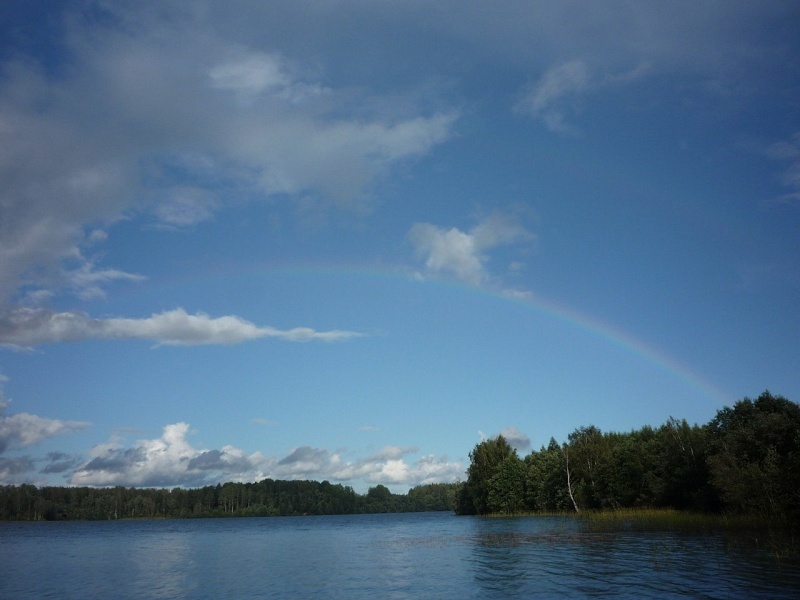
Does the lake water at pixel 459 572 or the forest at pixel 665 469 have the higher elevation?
the forest at pixel 665 469

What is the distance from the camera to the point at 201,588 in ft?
123

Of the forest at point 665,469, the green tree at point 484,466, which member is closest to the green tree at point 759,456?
the forest at point 665,469

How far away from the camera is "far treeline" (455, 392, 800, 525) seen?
49.1 m

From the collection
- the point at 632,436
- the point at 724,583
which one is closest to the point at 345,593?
the point at 724,583

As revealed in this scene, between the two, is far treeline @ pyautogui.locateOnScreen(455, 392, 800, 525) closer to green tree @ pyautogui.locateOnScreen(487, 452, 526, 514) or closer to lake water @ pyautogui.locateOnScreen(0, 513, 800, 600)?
green tree @ pyautogui.locateOnScreen(487, 452, 526, 514)

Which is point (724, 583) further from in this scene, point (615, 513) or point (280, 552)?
point (615, 513)

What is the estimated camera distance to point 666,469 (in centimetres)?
7169

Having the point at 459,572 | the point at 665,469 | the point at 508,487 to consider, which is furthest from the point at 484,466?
the point at 459,572

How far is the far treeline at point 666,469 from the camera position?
49.1 metres

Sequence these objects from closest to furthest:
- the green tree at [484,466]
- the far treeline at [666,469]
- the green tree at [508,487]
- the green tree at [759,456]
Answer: the green tree at [759,456] → the far treeline at [666,469] → the green tree at [508,487] → the green tree at [484,466]

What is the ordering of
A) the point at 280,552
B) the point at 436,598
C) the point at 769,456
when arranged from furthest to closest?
the point at 280,552, the point at 769,456, the point at 436,598

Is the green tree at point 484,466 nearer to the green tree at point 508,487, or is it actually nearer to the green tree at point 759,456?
the green tree at point 508,487

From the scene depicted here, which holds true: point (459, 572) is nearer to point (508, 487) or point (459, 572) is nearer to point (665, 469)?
point (665, 469)

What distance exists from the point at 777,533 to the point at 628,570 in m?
18.7
